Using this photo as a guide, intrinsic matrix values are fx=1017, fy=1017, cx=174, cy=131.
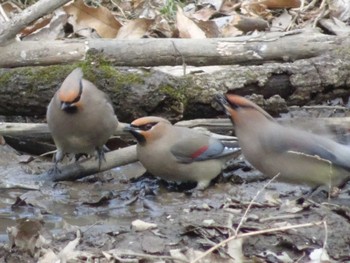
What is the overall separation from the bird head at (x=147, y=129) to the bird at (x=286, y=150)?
0.65 m

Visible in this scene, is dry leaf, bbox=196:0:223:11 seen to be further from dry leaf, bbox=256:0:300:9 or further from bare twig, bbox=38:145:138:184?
bare twig, bbox=38:145:138:184

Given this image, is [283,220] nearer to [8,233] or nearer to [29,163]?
[8,233]

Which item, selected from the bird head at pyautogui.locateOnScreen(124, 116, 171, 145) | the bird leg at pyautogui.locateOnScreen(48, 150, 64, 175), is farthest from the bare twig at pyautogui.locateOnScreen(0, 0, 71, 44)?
the bird head at pyautogui.locateOnScreen(124, 116, 171, 145)

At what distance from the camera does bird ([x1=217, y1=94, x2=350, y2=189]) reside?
241 inches

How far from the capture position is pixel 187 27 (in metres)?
8.80

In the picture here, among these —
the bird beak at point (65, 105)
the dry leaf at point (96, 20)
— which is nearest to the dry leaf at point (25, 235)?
the bird beak at point (65, 105)

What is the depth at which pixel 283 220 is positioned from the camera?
566cm

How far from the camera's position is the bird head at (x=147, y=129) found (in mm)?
6727

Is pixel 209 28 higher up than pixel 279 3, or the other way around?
pixel 209 28

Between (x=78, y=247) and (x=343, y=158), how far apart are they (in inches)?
72.2

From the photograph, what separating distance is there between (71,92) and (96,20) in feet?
8.11

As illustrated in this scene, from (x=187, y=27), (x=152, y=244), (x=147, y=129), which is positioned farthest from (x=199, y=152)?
(x=187, y=27)

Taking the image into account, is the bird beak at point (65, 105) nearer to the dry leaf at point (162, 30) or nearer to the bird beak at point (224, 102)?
the bird beak at point (224, 102)

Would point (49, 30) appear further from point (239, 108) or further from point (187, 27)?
point (239, 108)
